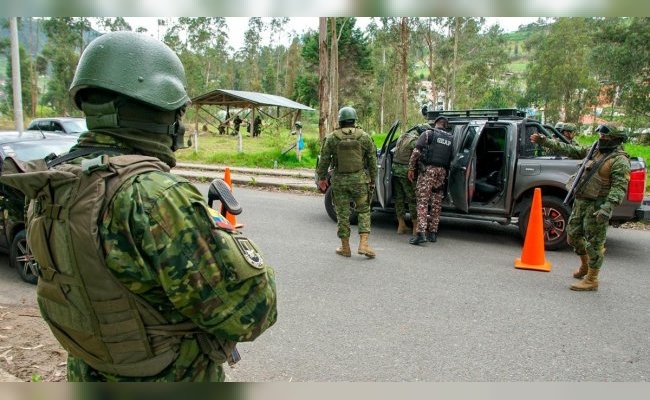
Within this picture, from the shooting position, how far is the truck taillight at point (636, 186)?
20.1ft

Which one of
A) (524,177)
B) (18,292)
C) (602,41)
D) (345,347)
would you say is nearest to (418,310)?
(345,347)

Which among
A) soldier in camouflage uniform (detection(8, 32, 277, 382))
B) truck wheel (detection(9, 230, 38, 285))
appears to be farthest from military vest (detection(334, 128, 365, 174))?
soldier in camouflage uniform (detection(8, 32, 277, 382))

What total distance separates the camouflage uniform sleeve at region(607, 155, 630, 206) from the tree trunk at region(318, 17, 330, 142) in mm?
11409

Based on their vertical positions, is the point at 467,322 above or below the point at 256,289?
below

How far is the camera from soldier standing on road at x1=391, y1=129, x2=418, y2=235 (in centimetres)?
750

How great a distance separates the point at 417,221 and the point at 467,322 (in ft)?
9.77

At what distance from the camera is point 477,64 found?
4603 cm

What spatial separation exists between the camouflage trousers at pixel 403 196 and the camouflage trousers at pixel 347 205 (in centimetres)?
139

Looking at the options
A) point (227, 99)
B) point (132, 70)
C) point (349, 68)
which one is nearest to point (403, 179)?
point (132, 70)

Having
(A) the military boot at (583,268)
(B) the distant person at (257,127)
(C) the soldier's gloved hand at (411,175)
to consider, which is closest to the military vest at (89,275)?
(A) the military boot at (583,268)

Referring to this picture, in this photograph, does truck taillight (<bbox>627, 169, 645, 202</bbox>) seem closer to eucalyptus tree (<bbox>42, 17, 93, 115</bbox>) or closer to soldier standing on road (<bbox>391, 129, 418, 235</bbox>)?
soldier standing on road (<bbox>391, 129, 418, 235</bbox>)

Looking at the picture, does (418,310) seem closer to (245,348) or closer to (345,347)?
(345,347)

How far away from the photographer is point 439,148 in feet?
22.6

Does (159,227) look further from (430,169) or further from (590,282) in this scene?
(430,169)
